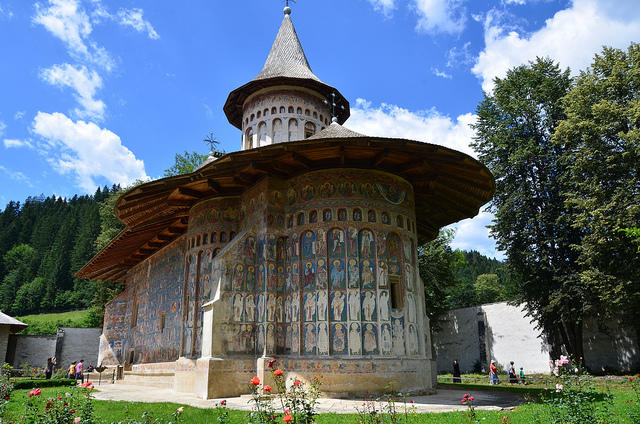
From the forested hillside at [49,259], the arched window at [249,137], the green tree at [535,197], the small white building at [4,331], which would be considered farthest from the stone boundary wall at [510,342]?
the forested hillside at [49,259]

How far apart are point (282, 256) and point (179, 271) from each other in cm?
661

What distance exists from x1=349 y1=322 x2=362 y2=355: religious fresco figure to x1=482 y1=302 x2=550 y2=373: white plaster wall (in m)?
16.2

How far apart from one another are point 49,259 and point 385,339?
6570 centimetres

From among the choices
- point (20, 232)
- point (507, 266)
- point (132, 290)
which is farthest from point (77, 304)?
point (507, 266)

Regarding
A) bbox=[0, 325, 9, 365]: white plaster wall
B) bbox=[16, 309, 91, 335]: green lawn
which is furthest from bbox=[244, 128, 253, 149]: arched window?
bbox=[16, 309, 91, 335]: green lawn

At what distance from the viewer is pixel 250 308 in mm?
11562

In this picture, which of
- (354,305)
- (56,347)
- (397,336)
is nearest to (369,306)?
(354,305)

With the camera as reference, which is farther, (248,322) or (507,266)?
(507,266)

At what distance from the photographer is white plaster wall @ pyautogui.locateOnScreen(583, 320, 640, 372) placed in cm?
2050

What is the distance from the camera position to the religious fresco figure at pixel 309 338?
10.6m

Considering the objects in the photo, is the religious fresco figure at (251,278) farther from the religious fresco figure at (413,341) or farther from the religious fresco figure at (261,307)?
the religious fresco figure at (413,341)

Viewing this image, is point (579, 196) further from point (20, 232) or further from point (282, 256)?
point (20, 232)

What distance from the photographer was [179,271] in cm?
1681

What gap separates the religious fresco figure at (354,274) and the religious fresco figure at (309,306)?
0.98 m
